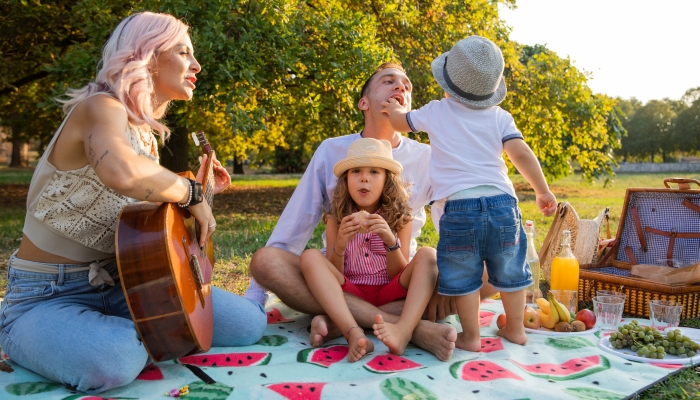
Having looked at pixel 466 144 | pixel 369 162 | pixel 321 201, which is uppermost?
pixel 466 144

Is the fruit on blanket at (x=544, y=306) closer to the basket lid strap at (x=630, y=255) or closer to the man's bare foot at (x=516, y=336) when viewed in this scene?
the man's bare foot at (x=516, y=336)

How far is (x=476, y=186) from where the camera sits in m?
2.94

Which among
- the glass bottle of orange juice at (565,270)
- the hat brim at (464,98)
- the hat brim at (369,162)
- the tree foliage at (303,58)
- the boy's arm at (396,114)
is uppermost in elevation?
the tree foliage at (303,58)

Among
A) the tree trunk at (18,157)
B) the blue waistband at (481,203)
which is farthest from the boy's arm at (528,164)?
the tree trunk at (18,157)

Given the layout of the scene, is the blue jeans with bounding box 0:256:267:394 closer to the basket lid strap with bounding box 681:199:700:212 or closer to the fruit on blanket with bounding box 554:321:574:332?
the fruit on blanket with bounding box 554:321:574:332

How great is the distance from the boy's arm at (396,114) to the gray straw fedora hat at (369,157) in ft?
0.46

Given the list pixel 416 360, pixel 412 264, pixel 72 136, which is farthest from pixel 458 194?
pixel 72 136

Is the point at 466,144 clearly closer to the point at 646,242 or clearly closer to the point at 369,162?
the point at 369,162

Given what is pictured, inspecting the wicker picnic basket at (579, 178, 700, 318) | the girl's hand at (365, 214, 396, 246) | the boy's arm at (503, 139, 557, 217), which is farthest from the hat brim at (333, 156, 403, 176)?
the wicker picnic basket at (579, 178, 700, 318)

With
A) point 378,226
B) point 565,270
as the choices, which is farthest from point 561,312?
point 378,226

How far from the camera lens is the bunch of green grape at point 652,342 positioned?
2.84 meters

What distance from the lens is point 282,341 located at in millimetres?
3180

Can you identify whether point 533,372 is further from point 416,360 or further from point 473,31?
point 473,31

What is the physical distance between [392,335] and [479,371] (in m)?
0.44
